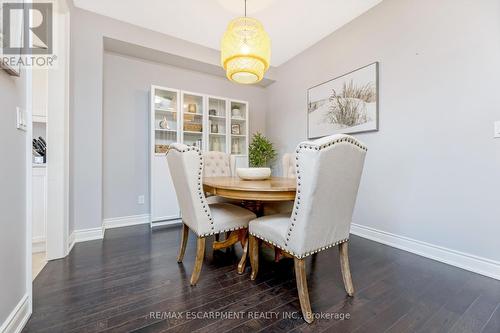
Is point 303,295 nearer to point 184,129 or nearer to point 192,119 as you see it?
point 184,129

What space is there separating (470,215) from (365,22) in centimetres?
238

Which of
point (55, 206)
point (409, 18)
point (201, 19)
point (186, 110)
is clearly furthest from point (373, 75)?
point (55, 206)

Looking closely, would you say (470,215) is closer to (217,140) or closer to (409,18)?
(409,18)

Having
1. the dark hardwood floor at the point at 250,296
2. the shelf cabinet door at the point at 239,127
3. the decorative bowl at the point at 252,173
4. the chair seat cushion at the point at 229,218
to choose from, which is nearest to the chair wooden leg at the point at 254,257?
the dark hardwood floor at the point at 250,296

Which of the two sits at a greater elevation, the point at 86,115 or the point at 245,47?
the point at 245,47

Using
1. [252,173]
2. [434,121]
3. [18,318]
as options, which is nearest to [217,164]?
[252,173]

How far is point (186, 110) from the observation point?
3449 mm

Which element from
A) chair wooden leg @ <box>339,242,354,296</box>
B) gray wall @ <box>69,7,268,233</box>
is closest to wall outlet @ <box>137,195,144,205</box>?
gray wall @ <box>69,7,268,233</box>

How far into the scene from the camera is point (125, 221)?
123 inches

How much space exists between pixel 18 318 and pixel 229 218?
1.26 meters

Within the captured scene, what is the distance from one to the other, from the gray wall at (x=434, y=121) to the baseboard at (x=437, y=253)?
0.17ft

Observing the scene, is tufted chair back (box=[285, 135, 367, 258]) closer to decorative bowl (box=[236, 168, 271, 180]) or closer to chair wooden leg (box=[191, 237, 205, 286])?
chair wooden leg (box=[191, 237, 205, 286])

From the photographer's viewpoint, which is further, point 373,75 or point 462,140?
point 373,75

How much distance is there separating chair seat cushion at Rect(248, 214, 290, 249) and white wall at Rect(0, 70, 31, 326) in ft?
4.34
